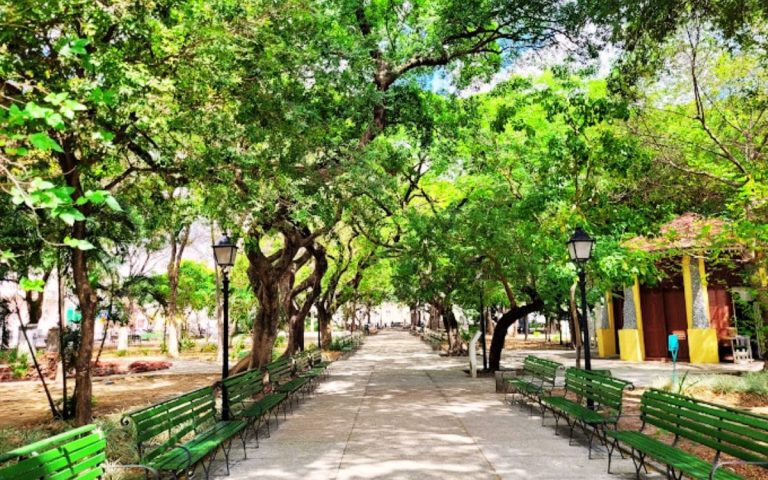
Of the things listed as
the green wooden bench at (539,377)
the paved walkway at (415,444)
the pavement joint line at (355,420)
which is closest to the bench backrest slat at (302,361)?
the pavement joint line at (355,420)

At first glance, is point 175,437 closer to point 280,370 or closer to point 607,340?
point 280,370

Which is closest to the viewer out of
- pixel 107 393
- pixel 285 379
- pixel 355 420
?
pixel 355 420

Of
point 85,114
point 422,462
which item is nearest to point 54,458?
point 422,462

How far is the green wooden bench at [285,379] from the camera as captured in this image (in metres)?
11.5

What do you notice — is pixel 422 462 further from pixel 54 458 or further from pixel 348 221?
pixel 348 221

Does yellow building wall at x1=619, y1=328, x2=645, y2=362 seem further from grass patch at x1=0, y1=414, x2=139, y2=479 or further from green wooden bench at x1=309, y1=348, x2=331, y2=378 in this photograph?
grass patch at x1=0, y1=414, x2=139, y2=479

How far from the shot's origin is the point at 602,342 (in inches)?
977

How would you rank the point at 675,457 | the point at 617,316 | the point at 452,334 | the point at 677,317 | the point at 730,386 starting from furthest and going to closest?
the point at 452,334 < the point at 617,316 < the point at 677,317 < the point at 730,386 < the point at 675,457

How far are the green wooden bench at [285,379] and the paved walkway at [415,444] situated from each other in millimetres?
485

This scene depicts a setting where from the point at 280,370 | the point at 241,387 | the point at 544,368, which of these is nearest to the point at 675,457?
the point at 544,368

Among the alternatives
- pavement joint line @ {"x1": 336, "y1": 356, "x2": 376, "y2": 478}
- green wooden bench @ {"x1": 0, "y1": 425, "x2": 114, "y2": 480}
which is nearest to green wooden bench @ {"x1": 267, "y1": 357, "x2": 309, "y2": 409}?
pavement joint line @ {"x1": 336, "y1": 356, "x2": 376, "y2": 478}

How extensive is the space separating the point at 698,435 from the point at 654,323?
1706 cm

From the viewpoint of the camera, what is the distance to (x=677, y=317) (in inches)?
819

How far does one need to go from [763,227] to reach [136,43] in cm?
1050
